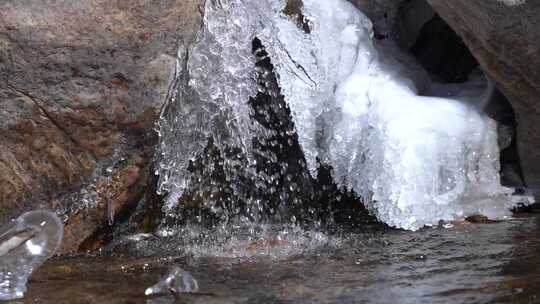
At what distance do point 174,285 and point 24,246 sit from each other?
787 millimetres

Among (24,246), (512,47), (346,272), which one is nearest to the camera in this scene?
(346,272)

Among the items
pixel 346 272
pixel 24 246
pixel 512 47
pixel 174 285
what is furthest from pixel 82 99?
pixel 512 47

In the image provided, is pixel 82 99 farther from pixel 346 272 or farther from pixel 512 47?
pixel 512 47

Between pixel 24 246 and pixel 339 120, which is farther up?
pixel 339 120

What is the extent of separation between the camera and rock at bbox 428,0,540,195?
165 inches

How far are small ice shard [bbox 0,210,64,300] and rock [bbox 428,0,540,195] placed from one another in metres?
2.22

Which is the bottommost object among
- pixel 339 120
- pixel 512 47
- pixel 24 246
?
pixel 24 246

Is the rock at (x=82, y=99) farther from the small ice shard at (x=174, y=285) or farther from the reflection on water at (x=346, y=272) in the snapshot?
the small ice shard at (x=174, y=285)

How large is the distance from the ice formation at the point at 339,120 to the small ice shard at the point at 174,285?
116 centimetres

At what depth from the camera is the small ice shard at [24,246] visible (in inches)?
135

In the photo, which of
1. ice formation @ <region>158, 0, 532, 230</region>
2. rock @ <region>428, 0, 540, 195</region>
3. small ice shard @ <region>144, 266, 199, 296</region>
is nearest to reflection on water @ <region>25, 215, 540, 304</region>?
small ice shard @ <region>144, 266, 199, 296</region>

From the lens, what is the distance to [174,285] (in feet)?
10.6

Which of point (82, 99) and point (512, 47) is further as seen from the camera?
point (512, 47)

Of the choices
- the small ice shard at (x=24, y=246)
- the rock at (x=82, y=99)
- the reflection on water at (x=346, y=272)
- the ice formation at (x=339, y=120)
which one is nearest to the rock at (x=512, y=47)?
the ice formation at (x=339, y=120)
